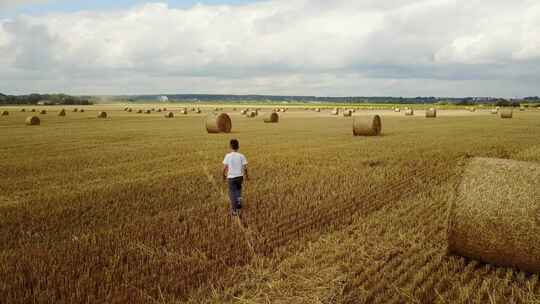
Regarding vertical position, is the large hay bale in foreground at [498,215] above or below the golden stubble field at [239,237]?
above

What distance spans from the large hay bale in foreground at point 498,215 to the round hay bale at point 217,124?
75.4 ft

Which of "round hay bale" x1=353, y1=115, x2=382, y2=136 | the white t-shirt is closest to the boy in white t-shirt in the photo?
the white t-shirt

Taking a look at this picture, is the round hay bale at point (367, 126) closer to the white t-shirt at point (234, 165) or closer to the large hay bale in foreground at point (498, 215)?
the white t-shirt at point (234, 165)

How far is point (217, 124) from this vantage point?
94.1ft

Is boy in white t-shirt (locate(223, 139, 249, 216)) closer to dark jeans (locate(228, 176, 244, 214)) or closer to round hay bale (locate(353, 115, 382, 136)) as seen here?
dark jeans (locate(228, 176, 244, 214))

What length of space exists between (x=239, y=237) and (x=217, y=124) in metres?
21.6

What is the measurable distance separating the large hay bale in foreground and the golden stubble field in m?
0.23

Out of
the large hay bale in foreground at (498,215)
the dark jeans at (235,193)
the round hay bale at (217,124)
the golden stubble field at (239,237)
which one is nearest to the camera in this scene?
the golden stubble field at (239,237)

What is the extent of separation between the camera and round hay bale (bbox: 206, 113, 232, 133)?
28767mm

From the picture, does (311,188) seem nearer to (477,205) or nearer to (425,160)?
(477,205)

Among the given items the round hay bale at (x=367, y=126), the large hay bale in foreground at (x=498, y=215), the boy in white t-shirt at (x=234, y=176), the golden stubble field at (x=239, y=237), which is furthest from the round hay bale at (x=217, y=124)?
the large hay bale in foreground at (x=498, y=215)

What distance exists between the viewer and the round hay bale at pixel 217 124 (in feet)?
94.4

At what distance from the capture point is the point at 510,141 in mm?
21953

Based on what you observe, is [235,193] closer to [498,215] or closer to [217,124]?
[498,215]
